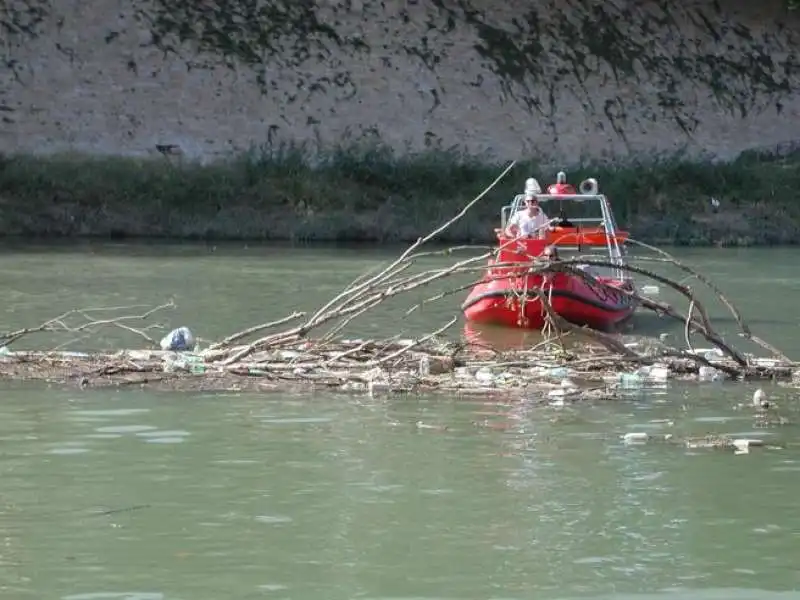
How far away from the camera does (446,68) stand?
45.4m

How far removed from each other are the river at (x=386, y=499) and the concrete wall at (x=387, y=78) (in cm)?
2790

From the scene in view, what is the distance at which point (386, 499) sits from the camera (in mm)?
11062

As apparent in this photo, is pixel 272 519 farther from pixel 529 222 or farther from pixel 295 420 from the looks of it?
pixel 529 222

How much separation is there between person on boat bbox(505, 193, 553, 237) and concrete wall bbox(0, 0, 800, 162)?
70.2 ft

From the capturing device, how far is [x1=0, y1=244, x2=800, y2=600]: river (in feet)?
30.3

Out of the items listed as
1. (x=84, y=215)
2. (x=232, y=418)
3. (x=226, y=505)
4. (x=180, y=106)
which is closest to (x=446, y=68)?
(x=180, y=106)

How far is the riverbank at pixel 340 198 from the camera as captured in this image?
38.7 metres

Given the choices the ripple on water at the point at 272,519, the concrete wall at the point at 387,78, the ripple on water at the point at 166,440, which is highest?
the concrete wall at the point at 387,78

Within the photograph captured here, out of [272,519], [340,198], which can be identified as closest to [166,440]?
[272,519]

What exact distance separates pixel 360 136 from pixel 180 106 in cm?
404

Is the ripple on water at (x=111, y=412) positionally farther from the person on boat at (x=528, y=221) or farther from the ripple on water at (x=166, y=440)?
the person on boat at (x=528, y=221)

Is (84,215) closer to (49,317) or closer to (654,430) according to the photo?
(49,317)

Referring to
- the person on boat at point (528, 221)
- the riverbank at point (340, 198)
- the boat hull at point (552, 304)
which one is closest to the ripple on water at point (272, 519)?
the boat hull at point (552, 304)

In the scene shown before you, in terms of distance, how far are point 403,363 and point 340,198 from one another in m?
24.1
